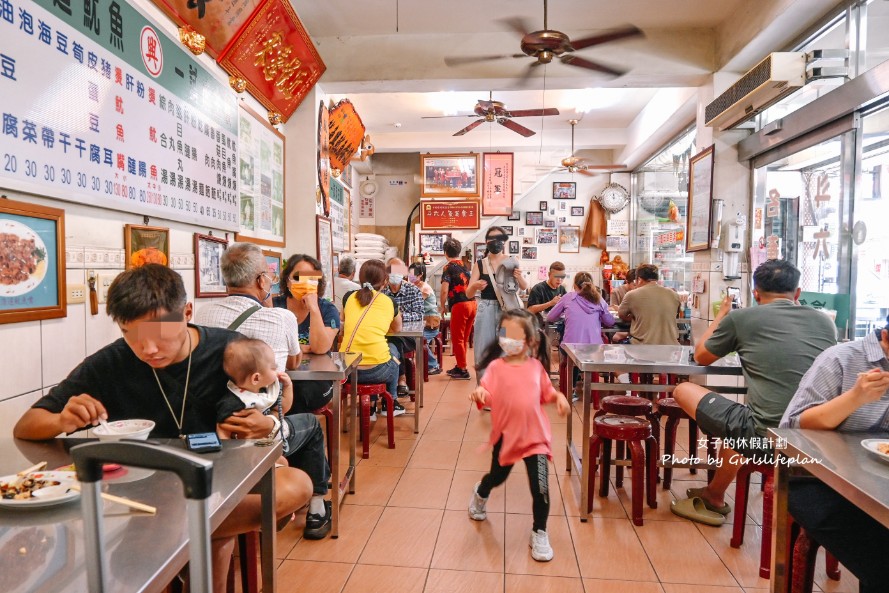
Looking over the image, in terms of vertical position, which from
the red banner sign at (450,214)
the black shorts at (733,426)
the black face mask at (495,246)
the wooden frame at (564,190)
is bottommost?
the black shorts at (733,426)

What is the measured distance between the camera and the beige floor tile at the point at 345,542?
8.18 ft

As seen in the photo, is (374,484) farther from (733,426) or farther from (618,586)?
(733,426)

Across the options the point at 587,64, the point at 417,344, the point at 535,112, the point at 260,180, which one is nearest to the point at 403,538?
the point at 417,344

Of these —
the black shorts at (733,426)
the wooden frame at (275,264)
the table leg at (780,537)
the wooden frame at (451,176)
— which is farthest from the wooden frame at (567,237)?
the table leg at (780,537)

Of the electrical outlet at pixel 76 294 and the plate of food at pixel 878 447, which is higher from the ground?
the electrical outlet at pixel 76 294

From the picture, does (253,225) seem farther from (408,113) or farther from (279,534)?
(408,113)

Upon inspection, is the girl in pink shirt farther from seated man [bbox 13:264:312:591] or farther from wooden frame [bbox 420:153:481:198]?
wooden frame [bbox 420:153:481:198]

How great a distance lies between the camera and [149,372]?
1702 millimetres

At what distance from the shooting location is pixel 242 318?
2.35m

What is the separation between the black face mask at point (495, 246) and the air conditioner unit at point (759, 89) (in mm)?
2131

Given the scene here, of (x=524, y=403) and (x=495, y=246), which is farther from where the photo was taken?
(x=495, y=246)

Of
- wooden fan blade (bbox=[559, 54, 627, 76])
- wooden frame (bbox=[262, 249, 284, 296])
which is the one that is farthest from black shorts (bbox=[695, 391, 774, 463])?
wooden frame (bbox=[262, 249, 284, 296])

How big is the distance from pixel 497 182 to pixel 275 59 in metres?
5.17

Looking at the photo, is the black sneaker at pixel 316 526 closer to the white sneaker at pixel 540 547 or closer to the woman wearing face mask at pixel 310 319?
the woman wearing face mask at pixel 310 319
